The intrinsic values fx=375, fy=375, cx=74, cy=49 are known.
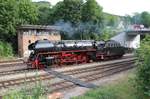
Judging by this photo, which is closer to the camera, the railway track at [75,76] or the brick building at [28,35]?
the railway track at [75,76]

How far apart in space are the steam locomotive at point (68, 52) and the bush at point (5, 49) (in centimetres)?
1066

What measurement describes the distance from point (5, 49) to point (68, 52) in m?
12.4

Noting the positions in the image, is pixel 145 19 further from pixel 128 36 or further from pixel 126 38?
pixel 126 38

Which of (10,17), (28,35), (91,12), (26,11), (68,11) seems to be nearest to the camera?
(10,17)

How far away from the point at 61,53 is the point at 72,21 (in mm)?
20374

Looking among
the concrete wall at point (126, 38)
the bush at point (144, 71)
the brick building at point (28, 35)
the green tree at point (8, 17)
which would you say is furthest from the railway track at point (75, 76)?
the concrete wall at point (126, 38)

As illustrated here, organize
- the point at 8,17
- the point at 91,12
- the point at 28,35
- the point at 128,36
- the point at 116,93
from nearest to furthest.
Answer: the point at 116,93, the point at 8,17, the point at 28,35, the point at 91,12, the point at 128,36

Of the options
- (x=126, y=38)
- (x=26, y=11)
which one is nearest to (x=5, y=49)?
(x=26, y=11)

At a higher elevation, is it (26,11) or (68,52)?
(26,11)

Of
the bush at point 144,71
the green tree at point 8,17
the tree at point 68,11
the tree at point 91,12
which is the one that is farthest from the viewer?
the tree at point 91,12

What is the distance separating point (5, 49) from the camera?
4109 centimetres

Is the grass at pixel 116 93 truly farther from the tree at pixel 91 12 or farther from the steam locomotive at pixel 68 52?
the tree at pixel 91 12

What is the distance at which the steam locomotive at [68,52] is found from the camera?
91.8 feet

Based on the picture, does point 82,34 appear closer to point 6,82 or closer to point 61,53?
point 61,53
